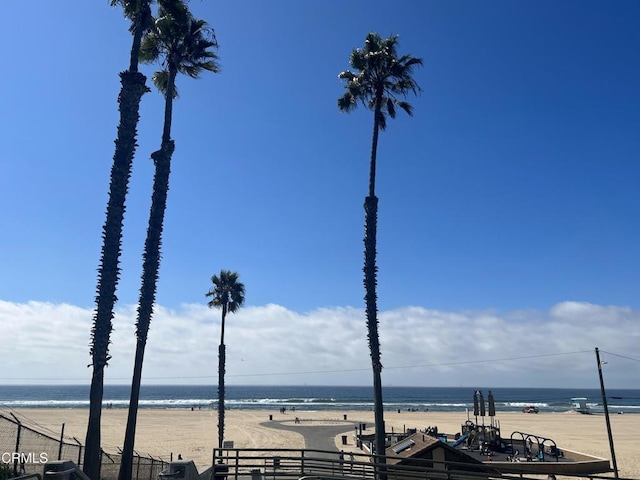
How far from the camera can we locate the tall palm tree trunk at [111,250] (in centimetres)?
1394

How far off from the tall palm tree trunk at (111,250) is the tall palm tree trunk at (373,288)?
30.2 feet

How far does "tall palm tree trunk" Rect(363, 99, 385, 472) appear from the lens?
59.3ft

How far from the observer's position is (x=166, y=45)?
19.7 metres

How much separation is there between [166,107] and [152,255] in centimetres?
599

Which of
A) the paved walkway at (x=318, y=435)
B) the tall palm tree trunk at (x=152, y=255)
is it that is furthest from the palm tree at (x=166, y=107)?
the paved walkway at (x=318, y=435)

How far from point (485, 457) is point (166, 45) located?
25.6 metres

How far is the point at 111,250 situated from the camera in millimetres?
15078

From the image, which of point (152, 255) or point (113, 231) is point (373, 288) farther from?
point (113, 231)

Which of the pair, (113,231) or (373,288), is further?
(373,288)

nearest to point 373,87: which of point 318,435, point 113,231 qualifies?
point 113,231

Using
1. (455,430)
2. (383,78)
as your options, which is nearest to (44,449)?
(383,78)

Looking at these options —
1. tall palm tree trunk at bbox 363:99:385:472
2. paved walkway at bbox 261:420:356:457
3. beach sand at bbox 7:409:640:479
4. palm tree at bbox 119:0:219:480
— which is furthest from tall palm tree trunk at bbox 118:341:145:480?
paved walkway at bbox 261:420:356:457

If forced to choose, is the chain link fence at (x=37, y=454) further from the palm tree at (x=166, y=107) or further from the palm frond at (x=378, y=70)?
the palm frond at (x=378, y=70)

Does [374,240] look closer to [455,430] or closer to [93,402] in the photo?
[93,402]
